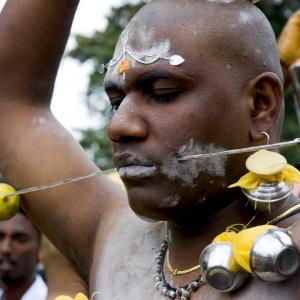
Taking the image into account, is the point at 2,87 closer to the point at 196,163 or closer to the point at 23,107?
the point at 23,107

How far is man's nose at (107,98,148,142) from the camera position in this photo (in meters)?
3.48

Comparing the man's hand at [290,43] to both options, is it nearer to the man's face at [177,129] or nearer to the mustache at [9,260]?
the man's face at [177,129]

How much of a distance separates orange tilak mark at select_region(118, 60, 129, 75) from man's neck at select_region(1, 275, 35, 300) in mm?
4402

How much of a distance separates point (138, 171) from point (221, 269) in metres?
0.45

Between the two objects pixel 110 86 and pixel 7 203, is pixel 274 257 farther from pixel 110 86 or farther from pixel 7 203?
pixel 7 203

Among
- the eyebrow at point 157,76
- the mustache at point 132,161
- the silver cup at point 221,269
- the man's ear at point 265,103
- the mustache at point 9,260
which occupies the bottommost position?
the mustache at point 9,260

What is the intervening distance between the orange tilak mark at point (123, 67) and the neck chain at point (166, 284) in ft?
2.20

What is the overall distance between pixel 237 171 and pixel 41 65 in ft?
3.55

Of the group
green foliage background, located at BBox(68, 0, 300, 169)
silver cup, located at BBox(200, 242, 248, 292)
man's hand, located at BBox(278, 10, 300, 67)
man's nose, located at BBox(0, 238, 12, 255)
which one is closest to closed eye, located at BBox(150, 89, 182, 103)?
silver cup, located at BBox(200, 242, 248, 292)

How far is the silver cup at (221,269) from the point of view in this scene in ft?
10.8

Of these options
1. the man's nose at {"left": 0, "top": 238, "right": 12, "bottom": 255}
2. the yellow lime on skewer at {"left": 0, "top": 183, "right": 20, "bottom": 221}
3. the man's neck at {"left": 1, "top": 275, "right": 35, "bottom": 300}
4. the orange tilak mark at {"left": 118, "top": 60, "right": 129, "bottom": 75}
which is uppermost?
the orange tilak mark at {"left": 118, "top": 60, "right": 129, "bottom": 75}

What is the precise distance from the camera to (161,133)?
3.48m

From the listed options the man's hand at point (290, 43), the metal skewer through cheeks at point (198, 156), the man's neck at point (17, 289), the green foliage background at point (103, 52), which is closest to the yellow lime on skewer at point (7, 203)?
the metal skewer through cheeks at point (198, 156)

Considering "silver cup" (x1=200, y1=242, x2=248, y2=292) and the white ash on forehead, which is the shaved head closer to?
the white ash on forehead
